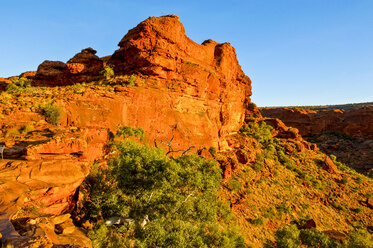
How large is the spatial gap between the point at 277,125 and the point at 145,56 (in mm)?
37052

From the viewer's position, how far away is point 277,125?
44188mm

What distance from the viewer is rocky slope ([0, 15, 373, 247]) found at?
8953mm

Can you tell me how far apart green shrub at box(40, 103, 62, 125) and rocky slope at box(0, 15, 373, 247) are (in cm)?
7

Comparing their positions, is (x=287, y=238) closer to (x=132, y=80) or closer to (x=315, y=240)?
(x=315, y=240)

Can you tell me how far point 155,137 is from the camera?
2192 cm

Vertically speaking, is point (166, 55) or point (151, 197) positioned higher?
point (166, 55)

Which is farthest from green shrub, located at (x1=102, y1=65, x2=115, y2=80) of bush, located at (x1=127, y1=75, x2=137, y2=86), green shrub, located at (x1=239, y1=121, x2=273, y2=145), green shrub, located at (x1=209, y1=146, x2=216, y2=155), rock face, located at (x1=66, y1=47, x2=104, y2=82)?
green shrub, located at (x1=239, y1=121, x2=273, y2=145)

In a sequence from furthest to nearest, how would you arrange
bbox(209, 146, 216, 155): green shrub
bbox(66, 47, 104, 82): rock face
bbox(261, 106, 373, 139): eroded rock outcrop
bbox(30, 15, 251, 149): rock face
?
bbox(261, 106, 373, 139): eroded rock outcrop < bbox(66, 47, 104, 82): rock face < bbox(209, 146, 216, 155): green shrub < bbox(30, 15, 251, 149): rock face

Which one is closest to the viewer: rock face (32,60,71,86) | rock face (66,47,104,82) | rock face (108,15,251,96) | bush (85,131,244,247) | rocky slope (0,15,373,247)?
rocky slope (0,15,373,247)

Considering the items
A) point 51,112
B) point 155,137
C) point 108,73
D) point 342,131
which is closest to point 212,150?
point 155,137

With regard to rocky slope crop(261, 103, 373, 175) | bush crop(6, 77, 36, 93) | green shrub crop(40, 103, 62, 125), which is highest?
bush crop(6, 77, 36, 93)

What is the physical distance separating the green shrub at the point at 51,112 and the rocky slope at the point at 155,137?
0.07 meters

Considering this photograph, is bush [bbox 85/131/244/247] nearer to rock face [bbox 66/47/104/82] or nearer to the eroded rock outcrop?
rock face [bbox 66/47/104/82]

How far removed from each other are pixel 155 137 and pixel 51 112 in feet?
35.4
